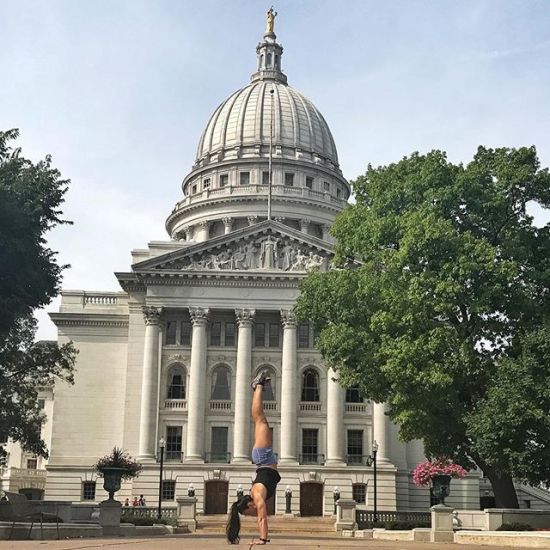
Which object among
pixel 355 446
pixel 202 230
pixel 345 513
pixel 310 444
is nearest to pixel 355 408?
pixel 355 446

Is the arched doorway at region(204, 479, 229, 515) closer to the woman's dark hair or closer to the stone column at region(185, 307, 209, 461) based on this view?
the stone column at region(185, 307, 209, 461)

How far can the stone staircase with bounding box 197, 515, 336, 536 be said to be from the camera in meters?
49.1

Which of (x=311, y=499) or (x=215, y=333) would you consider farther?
(x=215, y=333)

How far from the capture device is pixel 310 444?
65.6 m

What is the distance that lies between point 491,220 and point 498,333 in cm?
445

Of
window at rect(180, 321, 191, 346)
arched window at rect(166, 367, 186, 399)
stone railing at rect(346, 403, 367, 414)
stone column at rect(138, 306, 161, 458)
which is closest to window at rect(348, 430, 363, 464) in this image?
stone railing at rect(346, 403, 367, 414)

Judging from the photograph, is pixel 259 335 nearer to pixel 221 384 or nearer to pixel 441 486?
pixel 221 384

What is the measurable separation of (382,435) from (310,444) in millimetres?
4978

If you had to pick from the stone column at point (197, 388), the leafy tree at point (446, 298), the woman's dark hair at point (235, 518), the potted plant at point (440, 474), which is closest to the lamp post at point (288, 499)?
the stone column at point (197, 388)

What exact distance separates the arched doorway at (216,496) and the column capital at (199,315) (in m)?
10.6

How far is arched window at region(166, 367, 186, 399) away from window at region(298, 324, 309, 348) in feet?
27.4

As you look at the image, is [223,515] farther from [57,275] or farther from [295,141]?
[295,141]

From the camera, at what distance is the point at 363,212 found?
4022 cm

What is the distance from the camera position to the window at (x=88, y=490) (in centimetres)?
6600
